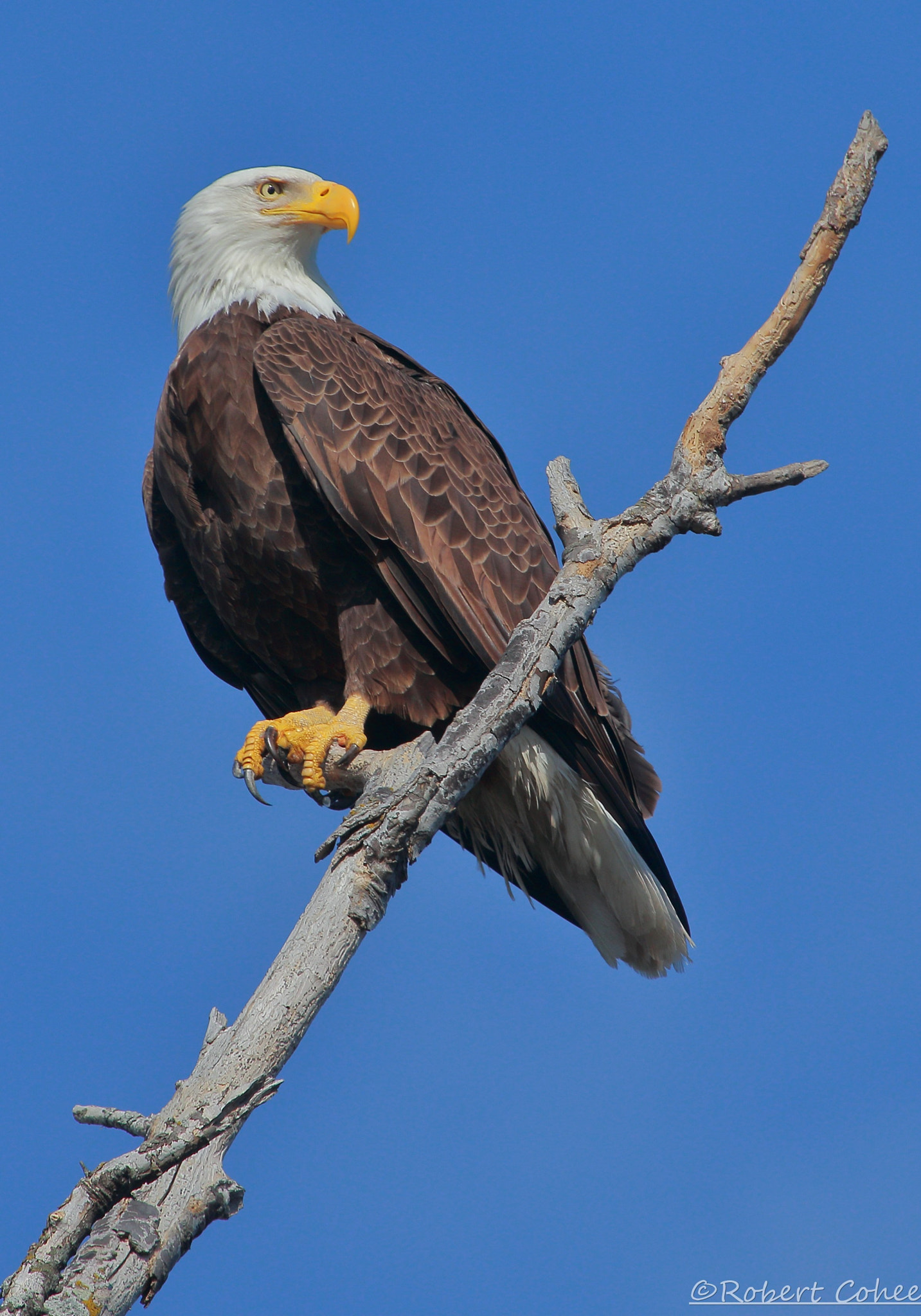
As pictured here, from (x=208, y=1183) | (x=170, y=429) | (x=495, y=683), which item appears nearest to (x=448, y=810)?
(x=495, y=683)

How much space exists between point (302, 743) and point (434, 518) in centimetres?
99

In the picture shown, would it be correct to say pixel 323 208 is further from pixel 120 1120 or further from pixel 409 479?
pixel 120 1120

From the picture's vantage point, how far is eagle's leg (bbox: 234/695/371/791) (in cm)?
460

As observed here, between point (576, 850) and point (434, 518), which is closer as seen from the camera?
point (434, 518)

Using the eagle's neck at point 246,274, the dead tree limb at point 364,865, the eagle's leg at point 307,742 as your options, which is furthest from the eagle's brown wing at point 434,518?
the dead tree limb at point 364,865

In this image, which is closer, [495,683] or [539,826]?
[495,683]

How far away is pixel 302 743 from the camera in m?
4.68

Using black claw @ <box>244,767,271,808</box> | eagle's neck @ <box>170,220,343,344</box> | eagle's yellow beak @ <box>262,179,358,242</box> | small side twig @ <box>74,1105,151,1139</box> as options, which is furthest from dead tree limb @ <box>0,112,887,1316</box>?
eagle's yellow beak @ <box>262,179,358,242</box>

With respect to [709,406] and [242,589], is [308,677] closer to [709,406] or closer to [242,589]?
[242,589]

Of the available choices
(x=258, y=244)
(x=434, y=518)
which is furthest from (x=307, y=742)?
(x=258, y=244)

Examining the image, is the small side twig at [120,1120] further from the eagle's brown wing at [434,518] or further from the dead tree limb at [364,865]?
the eagle's brown wing at [434,518]

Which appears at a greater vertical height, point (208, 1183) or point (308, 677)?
point (308, 677)

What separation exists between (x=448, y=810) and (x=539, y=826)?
77.8 inches

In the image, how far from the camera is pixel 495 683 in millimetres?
3477
